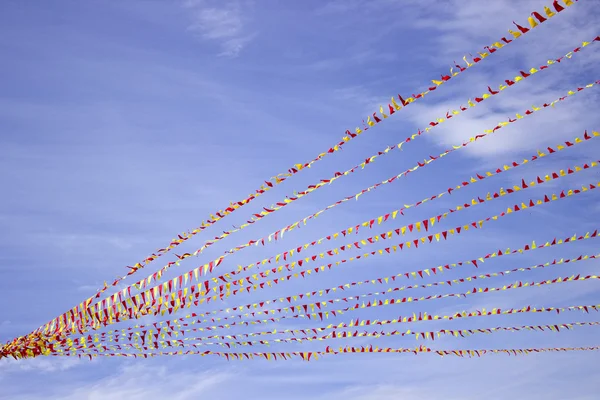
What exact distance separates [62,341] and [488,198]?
933 centimetres

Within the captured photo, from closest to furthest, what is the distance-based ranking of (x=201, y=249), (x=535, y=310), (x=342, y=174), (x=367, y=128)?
(x=367, y=128)
(x=342, y=174)
(x=201, y=249)
(x=535, y=310)

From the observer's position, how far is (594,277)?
12.1 metres

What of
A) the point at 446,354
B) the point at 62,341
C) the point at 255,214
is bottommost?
the point at 446,354

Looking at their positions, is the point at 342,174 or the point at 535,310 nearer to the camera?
the point at 342,174

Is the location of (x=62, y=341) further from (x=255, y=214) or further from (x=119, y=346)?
(x=255, y=214)

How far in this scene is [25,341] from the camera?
14.7 m

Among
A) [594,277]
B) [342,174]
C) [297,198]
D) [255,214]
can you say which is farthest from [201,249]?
[594,277]

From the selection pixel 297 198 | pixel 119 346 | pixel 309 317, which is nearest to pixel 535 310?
pixel 309 317

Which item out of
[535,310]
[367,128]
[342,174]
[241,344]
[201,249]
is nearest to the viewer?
[367,128]

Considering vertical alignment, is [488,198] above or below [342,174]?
below

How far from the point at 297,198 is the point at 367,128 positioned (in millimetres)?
1857

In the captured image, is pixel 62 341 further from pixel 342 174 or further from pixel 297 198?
pixel 342 174

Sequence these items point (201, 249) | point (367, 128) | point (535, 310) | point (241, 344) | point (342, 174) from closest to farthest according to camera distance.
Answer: point (367, 128), point (342, 174), point (201, 249), point (535, 310), point (241, 344)

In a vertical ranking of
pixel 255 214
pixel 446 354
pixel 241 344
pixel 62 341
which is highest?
pixel 255 214
